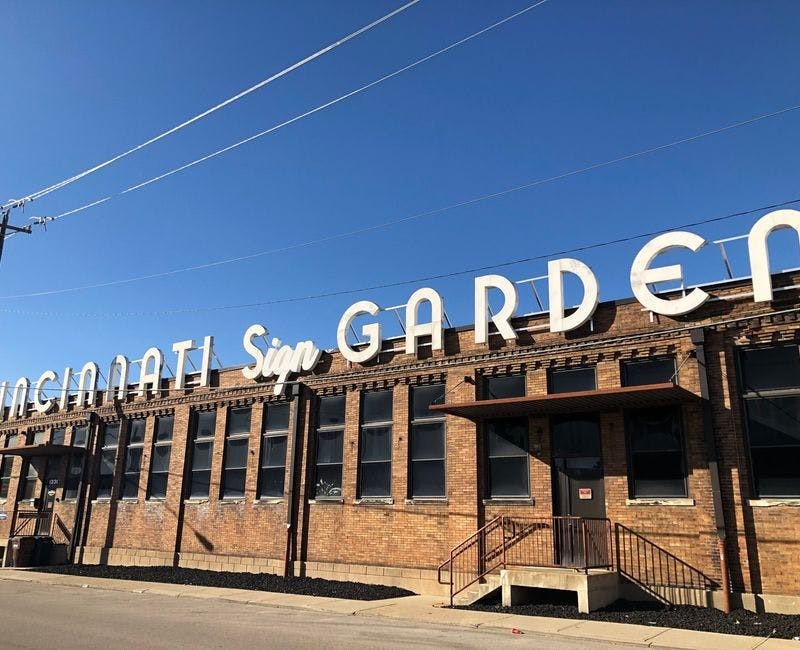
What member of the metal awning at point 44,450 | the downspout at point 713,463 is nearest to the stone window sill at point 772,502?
the downspout at point 713,463

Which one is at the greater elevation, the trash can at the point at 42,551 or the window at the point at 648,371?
the window at the point at 648,371

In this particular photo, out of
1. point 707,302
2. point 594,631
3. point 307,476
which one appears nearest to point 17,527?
point 307,476

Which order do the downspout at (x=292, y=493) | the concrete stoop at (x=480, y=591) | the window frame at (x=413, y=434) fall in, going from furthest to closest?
1. the downspout at (x=292, y=493)
2. the window frame at (x=413, y=434)
3. the concrete stoop at (x=480, y=591)

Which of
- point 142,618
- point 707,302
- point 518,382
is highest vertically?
point 707,302

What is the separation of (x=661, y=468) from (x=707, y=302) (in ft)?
12.2

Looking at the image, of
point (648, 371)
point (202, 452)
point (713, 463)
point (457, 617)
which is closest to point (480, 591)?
point (457, 617)

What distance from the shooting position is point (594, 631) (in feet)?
39.5

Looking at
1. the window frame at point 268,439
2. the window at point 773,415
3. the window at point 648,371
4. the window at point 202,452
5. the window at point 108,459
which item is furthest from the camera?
the window at point 108,459

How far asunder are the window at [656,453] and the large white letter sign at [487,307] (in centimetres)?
373

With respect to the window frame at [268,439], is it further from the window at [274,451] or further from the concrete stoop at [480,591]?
the concrete stoop at [480,591]

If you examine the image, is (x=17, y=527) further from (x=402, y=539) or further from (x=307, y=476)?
(x=402, y=539)

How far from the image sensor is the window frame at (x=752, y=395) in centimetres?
1414

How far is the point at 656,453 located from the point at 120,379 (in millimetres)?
20642

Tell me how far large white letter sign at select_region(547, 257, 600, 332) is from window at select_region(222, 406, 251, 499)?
1120cm
